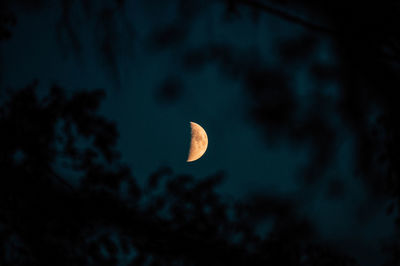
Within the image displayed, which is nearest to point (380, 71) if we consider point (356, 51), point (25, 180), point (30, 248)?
point (356, 51)

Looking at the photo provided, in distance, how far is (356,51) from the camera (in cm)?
202

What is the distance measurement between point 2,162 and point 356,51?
15.8 feet

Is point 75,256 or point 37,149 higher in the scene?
point 37,149

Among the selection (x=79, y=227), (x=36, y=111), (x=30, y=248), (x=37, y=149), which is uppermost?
(x=36, y=111)

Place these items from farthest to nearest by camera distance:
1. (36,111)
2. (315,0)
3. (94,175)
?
(94,175) < (36,111) < (315,0)

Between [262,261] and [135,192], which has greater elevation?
[135,192]

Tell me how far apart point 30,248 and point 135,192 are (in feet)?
9.12

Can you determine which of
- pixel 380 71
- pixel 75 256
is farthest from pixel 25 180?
pixel 380 71

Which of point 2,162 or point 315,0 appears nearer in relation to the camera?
point 315,0

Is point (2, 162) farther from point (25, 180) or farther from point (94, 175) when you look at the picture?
point (94, 175)

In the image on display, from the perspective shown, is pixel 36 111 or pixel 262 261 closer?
pixel 36 111

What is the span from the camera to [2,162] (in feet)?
13.5

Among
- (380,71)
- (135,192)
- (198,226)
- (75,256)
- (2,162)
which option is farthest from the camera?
(198,226)

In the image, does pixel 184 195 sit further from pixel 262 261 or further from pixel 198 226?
pixel 262 261
